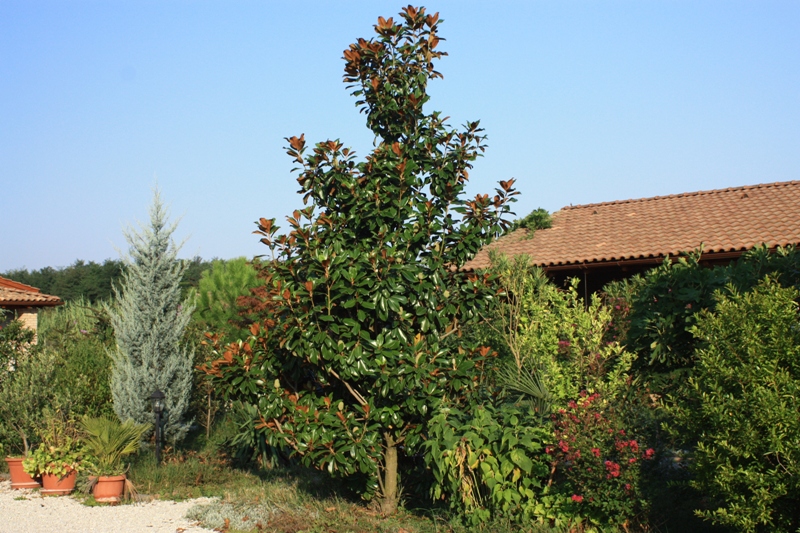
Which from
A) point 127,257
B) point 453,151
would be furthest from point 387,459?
point 127,257

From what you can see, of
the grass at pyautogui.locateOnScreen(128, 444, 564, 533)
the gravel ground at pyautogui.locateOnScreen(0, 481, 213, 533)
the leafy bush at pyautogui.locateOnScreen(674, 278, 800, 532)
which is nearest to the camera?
the leafy bush at pyautogui.locateOnScreen(674, 278, 800, 532)

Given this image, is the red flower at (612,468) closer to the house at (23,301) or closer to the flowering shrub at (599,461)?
the flowering shrub at (599,461)

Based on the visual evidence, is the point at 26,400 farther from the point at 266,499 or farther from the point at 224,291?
the point at 224,291

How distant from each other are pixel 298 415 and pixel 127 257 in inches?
223

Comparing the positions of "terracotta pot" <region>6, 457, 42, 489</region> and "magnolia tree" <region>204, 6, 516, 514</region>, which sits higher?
"magnolia tree" <region>204, 6, 516, 514</region>

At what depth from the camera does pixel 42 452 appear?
941 centimetres

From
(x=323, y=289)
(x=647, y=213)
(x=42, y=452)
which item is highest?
(x=647, y=213)

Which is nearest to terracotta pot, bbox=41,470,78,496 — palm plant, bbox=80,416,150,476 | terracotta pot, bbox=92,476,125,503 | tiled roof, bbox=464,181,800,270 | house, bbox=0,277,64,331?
palm plant, bbox=80,416,150,476

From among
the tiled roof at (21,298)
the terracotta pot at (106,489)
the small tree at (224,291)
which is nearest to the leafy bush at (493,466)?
the terracotta pot at (106,489)

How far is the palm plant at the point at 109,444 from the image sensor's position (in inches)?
360

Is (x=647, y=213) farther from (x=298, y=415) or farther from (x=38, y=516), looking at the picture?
(x=38, y=516)

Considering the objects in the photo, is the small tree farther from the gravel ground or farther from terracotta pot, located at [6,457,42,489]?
the gravel ground

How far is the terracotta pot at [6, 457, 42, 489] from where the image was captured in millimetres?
9766

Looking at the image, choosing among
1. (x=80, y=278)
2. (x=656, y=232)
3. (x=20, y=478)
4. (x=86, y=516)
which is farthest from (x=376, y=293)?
(x=80, y=278)
